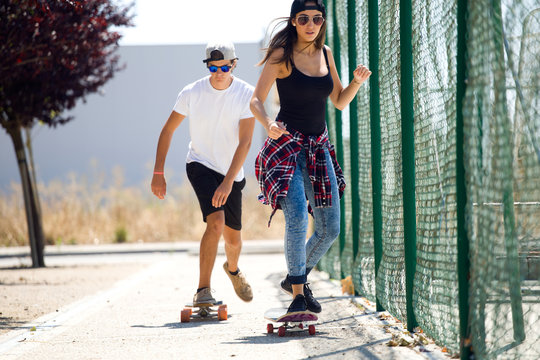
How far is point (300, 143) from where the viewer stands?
4.75 meters

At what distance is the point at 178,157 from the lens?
3102 cm

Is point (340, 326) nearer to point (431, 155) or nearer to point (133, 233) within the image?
point (431, 155)

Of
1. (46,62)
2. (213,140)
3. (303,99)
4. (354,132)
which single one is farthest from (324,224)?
(46,62)

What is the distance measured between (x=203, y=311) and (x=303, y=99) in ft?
5.98

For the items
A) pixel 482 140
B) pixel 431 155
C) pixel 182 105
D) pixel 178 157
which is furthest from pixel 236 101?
pixel 178 157

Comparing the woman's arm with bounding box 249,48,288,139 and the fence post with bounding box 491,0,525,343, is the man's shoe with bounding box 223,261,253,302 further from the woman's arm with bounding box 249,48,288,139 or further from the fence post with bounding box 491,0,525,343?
the fence post with bounding box 491,0,525,343

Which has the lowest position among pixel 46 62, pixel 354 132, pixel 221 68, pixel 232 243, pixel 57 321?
pixel 57 321

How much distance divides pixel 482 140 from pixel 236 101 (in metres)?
2.87

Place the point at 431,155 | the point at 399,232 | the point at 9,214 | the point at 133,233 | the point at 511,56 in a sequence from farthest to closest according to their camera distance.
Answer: the point at 133,233, the point at 9,214, the point at 399,232, the point at 431,155, the point at 511,56

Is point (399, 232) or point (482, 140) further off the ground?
point (482, 140)

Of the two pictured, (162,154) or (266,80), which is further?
(162,154)

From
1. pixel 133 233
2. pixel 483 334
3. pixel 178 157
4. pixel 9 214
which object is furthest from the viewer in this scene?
pixel 178 157

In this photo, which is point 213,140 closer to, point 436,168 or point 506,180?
point 436,168

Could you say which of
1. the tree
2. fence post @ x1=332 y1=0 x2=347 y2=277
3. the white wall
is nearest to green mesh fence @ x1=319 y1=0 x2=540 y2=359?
fence post @ x1=332 y1=0 x2=347 y2=277
